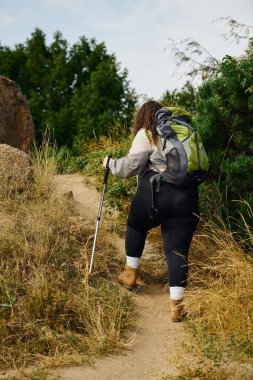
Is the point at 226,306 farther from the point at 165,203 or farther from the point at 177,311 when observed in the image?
the point at 165,203

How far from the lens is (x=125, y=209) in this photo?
7.95m

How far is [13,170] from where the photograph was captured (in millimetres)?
7594

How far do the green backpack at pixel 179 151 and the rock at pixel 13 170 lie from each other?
247 cm

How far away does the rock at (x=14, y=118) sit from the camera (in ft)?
30.6

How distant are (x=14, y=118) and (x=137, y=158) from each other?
14.4 ft

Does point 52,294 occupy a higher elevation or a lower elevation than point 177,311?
higher

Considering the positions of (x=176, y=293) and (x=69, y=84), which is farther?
(x=69, y=84)

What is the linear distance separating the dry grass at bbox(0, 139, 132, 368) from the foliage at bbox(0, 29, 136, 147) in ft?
20.7

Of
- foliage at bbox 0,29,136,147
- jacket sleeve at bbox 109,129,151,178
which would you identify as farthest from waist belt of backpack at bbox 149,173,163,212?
foliage at bbox 0,29,136,147

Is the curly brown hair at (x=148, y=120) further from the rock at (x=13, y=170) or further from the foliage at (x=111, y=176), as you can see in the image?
the foliage at (x=111, y=176)

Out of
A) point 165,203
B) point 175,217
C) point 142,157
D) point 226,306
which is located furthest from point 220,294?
point 142,157

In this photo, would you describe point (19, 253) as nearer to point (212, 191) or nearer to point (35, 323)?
point (35, 323)

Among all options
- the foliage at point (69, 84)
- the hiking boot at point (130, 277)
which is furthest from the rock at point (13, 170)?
the foliage at point (69, 84)

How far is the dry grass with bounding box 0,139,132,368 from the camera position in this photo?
4.94 meters
